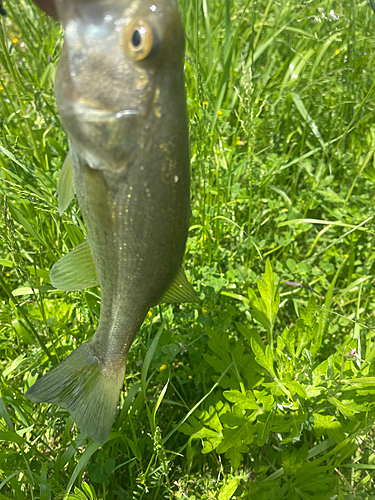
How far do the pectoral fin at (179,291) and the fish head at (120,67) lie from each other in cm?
39

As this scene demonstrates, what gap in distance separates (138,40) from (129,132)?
197 millimetres

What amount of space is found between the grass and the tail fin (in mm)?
229

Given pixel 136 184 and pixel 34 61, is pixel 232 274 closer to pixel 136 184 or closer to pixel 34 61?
pixel 136 184

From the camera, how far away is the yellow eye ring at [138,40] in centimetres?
81

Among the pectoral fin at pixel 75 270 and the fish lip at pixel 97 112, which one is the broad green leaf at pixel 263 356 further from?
the fish lip at pixel 97 112

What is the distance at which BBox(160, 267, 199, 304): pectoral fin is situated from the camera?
1118 millimetres

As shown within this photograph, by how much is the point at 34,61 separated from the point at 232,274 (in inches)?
98.1

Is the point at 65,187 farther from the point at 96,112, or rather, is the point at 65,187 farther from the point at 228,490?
the point at 228,490

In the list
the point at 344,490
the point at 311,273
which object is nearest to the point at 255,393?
the point at 344,490

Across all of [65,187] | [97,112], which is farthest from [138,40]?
[65,187]

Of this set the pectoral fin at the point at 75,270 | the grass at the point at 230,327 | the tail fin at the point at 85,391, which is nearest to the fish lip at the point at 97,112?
the pectoral fin at the point at 75,270

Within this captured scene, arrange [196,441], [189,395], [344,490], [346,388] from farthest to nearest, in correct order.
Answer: [189,395], [196,441], [344,490], [346,388]

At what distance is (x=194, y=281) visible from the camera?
7.29 ft

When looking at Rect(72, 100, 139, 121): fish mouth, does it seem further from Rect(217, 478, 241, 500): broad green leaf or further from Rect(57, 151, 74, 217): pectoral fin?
Rect(217, 478, 241, 500): broad green leaf
